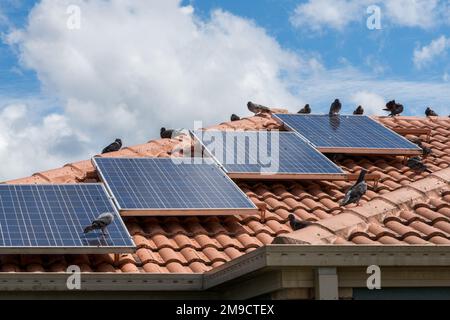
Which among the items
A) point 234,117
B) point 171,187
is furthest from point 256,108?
point 171,187

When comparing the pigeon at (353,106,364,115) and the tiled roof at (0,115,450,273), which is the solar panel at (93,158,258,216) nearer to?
the tiled roof at (0,115,450,273)

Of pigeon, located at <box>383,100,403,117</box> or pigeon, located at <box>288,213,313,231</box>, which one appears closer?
pigeon, located at <box>288,213,313,231</box>

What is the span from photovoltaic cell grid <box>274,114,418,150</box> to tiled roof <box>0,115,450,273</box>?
0.33 meters

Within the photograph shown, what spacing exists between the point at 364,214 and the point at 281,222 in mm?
3274

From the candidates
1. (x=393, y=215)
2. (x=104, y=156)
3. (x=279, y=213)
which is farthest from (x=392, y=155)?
(x=393, y=215)

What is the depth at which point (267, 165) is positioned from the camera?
1608cm

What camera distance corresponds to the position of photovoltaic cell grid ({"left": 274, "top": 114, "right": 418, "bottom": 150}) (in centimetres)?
1788

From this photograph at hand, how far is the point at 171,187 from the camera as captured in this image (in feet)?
47.9

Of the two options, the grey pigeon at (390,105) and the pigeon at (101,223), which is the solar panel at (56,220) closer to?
the pigeon at (101,223)

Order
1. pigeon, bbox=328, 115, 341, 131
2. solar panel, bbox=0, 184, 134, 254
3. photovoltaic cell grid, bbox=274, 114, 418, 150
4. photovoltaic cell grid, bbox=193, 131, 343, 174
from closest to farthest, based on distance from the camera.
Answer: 1. solar panel, bbox=0, 184, 134, 254
2. photovoltaic cell grid, bbox=193, 131, 343, 174
3. photovoltaic cell grid, bbox=274, 114, 418, 150
4. pigeon, bbox=328, 115, 341, 131

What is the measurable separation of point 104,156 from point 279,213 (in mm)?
3485

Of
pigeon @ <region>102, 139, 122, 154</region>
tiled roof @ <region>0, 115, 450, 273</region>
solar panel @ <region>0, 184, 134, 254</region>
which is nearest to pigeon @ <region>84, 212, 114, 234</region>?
solar panel @ <region>0, 184, 134, 254</region>

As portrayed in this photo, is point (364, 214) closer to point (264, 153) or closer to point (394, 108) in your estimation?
point (264, 153)
